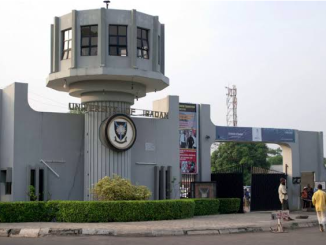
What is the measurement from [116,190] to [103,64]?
17.2 ft

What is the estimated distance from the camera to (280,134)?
3008 centimetres

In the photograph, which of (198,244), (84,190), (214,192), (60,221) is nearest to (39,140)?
(84,190)

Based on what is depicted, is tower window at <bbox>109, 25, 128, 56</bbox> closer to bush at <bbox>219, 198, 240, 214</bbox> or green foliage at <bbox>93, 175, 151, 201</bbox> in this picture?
green foliage at <bbox>93, 175, 151, 201</bbox>

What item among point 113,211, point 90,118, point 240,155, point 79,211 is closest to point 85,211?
point 79,211

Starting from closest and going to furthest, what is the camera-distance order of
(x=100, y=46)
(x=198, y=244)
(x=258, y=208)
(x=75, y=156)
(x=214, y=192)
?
(x=198, y=244) < (x=100, y=46) < (x=75, y=156) < (x=214, y=192) < (x=258, y=208)

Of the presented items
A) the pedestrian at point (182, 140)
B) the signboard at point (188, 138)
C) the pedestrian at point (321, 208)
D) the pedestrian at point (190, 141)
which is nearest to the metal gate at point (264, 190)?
the signboard at point (188, 138)

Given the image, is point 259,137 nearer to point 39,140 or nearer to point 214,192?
point 214,192

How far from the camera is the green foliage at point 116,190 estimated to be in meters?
20.3

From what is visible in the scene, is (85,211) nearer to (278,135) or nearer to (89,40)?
(89,40)

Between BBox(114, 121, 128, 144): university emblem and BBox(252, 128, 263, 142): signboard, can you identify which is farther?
BBox(252, 128, 263, 142): signboard

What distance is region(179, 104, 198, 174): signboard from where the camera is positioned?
26.6 m

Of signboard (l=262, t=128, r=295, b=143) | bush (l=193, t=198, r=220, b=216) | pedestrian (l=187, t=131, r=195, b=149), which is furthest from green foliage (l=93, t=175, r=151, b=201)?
signboard (l=262, t=128, r=295, b=143)

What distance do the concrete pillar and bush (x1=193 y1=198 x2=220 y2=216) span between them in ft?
11.5

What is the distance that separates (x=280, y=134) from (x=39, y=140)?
46.8 feet
